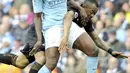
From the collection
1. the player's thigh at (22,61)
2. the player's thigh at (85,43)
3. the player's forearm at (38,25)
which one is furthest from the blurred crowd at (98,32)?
the player's forearm at (38,25)

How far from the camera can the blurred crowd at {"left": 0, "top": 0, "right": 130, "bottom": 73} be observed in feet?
44.4

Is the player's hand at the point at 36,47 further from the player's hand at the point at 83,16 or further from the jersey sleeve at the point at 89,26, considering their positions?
the jersey sleeve at the point at 89,26

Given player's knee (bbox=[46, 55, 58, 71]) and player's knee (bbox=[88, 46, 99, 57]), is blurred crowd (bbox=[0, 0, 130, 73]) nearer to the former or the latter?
player's knee (bbox=[88, 46, 99, 57])

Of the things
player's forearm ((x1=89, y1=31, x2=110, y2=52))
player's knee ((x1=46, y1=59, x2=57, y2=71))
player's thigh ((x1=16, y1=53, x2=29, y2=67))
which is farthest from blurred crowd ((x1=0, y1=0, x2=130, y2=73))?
player's knee ((x1=46, y1=59, x2=57, y2=71))

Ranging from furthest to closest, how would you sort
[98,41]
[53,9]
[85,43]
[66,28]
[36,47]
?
[98,41], [85,43], [36,47], [53,9], [66,28]

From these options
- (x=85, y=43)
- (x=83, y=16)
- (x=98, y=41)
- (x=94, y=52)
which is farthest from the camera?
(x=98, y=41)

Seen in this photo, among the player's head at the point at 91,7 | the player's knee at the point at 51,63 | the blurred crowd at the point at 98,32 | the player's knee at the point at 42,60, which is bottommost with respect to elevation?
the blurred crowd at the point at 98,32

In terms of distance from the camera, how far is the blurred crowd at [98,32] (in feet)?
44.4

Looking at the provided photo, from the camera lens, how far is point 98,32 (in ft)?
48.6

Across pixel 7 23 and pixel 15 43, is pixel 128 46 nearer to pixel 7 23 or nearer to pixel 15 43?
pixel 15 43

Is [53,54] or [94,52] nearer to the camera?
[53,54]

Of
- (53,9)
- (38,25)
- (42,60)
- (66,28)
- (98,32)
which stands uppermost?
(53,9)

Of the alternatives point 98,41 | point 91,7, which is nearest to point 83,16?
point 91,7

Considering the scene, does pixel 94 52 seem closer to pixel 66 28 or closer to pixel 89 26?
pixel 89 26
